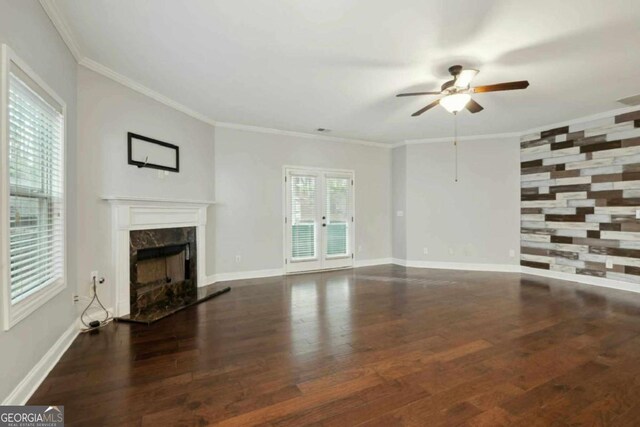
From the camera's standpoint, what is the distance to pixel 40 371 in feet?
6.99

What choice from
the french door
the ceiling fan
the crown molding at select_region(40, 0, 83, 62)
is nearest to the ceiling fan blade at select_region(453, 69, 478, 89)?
the ceiling fan

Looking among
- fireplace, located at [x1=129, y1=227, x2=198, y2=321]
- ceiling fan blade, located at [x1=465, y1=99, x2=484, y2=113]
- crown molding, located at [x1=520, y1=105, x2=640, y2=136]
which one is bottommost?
fireplace, located at [x1=129, y1=227, x2=198, y2=321]

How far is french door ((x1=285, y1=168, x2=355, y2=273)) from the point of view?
5754 mm

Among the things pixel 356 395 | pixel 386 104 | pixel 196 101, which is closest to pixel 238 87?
pixel 196 101

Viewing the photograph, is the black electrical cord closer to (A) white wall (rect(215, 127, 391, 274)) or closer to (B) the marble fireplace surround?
(B) the marble fireplace surround

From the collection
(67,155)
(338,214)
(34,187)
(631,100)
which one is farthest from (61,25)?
(631,100)

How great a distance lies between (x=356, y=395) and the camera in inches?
78.0

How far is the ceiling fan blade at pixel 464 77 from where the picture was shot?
307 centimetres

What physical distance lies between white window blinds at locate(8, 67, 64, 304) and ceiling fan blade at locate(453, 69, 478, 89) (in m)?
3.64

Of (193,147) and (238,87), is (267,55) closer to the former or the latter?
(238,87)

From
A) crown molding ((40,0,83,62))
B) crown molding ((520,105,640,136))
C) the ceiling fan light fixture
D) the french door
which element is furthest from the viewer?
the french door

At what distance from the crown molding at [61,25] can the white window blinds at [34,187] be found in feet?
2.06

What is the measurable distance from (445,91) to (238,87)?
243cm

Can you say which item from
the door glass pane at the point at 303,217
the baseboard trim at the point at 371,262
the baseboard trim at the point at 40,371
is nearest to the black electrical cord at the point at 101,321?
Result: the baseboard trim at the point at 40,371
